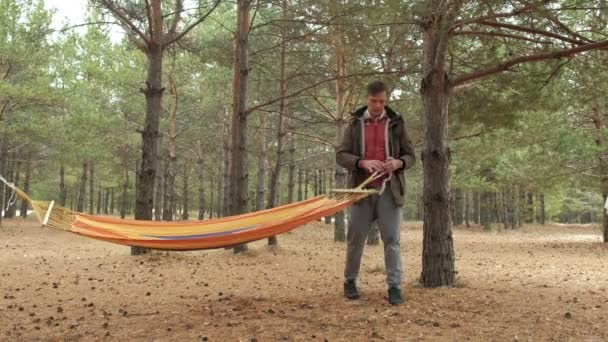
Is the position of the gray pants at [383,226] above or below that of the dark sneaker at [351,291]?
above

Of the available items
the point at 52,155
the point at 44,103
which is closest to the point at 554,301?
the point at 44,103

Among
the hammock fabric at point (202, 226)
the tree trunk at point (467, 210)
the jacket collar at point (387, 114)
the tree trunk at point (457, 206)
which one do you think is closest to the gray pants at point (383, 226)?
the hammock fabric at point (202, 226)

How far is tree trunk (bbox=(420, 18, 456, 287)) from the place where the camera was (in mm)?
4203

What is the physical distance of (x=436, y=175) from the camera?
4.24 m

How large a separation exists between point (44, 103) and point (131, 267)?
9165 mm

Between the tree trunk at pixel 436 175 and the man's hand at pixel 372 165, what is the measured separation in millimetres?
982

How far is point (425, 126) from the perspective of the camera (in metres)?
4.37

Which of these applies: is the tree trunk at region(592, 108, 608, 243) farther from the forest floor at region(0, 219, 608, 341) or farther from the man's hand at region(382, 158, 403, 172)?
the man's hand at region(382, 158, 403, 172)

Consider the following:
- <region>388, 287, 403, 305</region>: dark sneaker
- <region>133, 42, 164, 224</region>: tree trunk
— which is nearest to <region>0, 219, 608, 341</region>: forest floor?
<region>388, 287, 403, 305</region>: dark sneaker

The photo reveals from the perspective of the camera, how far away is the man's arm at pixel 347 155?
3.57 meters

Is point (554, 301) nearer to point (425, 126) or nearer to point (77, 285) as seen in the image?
point (425, 126)

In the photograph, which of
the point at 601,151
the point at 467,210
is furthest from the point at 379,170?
the point at 467,210

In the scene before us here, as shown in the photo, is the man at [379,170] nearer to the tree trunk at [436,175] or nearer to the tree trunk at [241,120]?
the tree trunk at [436,175]

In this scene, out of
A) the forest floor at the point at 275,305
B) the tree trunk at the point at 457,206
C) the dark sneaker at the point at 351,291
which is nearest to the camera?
the forest floor at the point at 275,305
